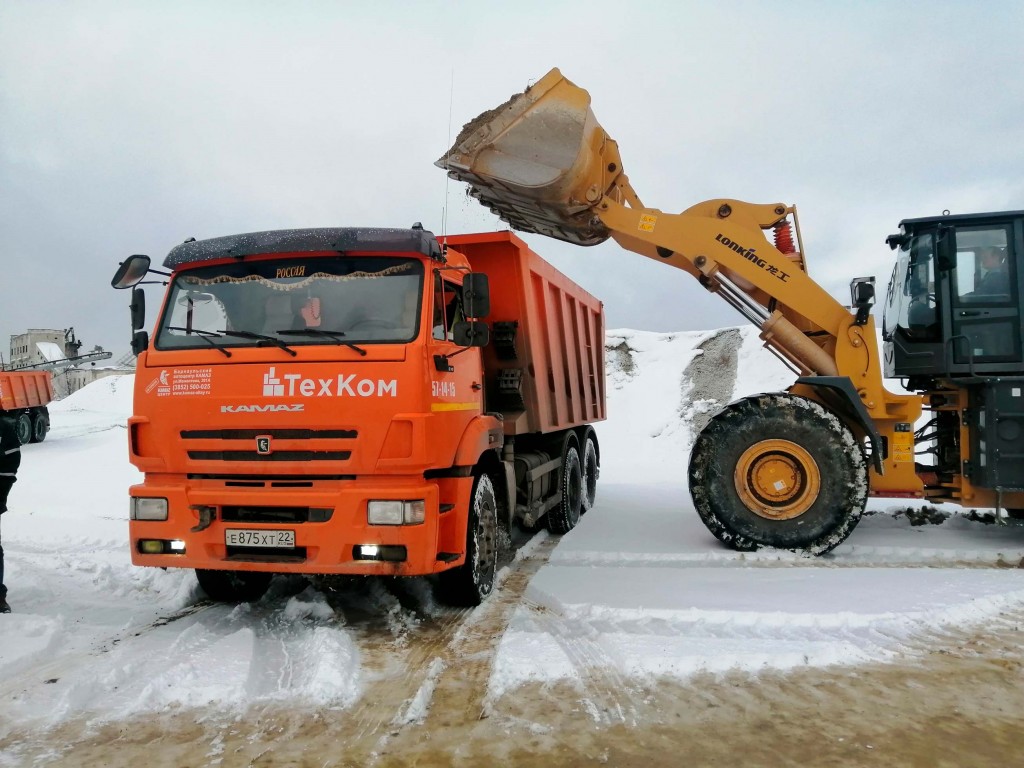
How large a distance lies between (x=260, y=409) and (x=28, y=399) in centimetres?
2106

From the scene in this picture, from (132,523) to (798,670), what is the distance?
166 inches

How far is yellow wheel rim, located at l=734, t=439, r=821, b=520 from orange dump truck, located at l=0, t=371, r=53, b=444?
20.2 meters

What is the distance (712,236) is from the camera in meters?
7.54

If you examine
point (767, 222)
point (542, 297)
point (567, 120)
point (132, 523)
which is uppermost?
point (567, 120)

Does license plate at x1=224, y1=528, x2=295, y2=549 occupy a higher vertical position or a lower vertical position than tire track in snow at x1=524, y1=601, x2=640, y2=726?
higher

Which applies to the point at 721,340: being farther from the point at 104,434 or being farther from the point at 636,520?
the point at 104,434

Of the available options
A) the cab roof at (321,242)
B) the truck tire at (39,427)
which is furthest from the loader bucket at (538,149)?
the truck tire at (39,427)

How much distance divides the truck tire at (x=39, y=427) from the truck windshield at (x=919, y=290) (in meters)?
23.0

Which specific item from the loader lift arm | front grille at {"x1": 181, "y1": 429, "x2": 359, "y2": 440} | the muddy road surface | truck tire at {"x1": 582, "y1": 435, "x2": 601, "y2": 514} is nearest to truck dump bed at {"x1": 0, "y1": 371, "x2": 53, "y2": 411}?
truck tire at {"x1": 582, "y1": 435, "x2": 601, "y2": 514}

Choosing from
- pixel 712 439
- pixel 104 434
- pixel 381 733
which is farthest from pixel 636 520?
pixel 104 434

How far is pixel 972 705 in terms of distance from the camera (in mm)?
3688

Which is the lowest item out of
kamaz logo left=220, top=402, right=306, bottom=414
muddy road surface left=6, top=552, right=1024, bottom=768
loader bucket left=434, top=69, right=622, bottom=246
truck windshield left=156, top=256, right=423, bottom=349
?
muddy road surface left=6, top=552, right=1024, bottom=768

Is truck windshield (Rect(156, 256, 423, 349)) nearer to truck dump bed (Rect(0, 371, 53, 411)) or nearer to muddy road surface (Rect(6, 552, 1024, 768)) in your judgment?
muddy road surface (Rect(6, 552, 1024, 768))

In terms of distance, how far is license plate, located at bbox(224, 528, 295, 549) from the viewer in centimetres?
459
